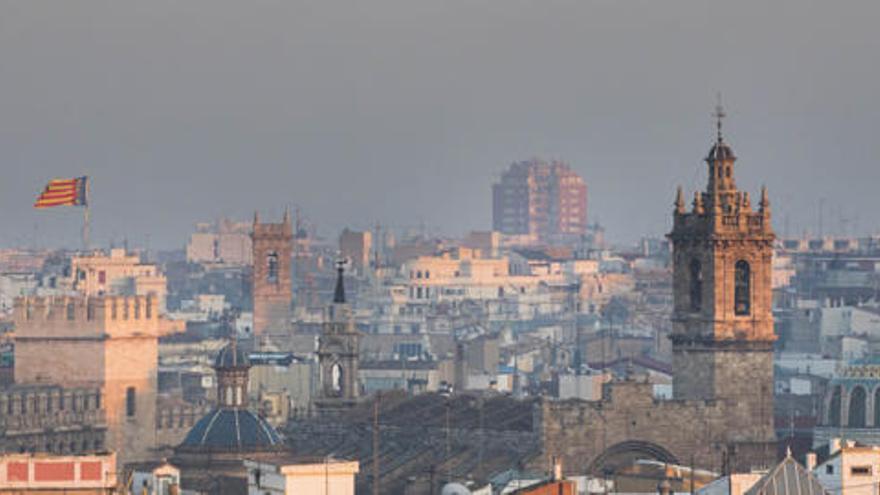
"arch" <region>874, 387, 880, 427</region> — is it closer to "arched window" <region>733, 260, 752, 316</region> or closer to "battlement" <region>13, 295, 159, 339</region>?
"arched window" <region>733, 260, 752, 316</region>

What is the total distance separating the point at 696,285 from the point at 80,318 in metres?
39.1

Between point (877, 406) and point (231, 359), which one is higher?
point (231, 359)

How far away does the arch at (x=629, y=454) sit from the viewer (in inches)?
4331

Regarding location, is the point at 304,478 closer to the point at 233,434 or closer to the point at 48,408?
the point at 233,434

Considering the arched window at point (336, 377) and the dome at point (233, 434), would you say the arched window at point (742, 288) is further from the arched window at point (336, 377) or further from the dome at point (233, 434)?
the arched window at point (336, 377)

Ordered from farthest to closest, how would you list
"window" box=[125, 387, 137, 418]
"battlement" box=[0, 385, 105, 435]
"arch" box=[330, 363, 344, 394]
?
"window" box=[125, 387, 137, 418] → "battlement" box=[0, 385, 105, 435] → "arch" box=[330, 363, 344, 394]

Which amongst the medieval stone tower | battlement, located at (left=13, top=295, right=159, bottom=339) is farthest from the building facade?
battlement, located at (left=13, top=295, right=159, bottom=339)

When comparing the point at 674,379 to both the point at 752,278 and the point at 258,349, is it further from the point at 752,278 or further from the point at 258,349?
the point at 258,349

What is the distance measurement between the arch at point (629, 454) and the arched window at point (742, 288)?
5.99 m

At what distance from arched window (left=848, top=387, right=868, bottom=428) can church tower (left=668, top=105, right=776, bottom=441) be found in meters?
13.5

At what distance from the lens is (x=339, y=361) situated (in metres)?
134

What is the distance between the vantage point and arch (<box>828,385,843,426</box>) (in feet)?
433

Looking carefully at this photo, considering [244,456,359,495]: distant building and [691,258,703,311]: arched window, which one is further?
[691,258,703,311]: arched window

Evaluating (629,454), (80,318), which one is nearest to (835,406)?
(629,454)
